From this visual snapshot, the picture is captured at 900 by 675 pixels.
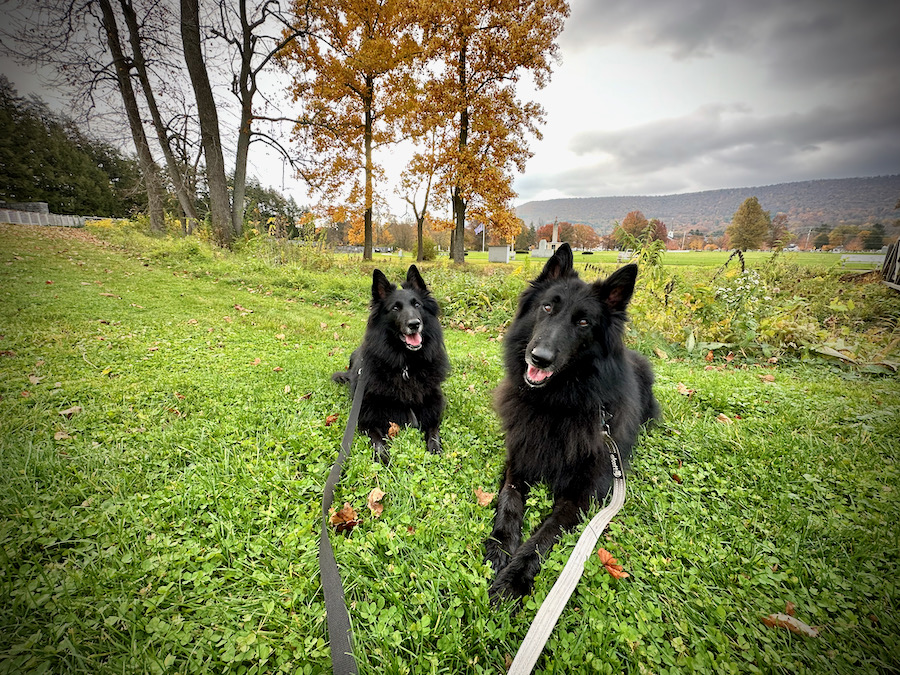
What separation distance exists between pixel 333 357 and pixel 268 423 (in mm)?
2327

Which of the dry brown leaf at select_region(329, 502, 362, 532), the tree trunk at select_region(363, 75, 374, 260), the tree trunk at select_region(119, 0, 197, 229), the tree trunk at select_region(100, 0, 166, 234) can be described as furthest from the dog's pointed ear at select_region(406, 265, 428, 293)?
the tree trunk at select_region(363, 75, 374, 260)

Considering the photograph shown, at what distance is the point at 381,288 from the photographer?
3863 millimetres

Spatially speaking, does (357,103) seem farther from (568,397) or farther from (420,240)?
(568,397)

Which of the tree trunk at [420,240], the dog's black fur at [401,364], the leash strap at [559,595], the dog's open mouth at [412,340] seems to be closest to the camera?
the leash strap at [559,595]

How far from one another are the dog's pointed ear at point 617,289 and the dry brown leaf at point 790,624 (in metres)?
1.82

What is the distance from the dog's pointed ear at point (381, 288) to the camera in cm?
376

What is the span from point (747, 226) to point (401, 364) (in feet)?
159

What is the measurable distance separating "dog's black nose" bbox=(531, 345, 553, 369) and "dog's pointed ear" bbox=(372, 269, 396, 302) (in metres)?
2.22

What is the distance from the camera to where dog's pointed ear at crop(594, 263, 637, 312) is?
233 cm

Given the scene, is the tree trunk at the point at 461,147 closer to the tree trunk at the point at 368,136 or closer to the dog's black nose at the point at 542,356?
the tree trunk at the point at 368,136

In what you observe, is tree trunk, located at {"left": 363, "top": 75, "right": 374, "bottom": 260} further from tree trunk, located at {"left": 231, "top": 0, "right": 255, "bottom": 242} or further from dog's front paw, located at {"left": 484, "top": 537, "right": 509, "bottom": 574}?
dog's front paw, located at {"left": 484, "top": 537, "right": 509, "bottom": 574}

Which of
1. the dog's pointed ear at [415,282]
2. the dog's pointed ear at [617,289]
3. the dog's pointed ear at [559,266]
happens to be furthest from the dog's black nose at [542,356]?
the dog's pointed ear at [415,282]

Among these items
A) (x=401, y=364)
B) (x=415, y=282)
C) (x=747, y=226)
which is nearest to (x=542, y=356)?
Result: (x=401, y=364)

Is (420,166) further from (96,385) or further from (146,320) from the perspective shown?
(96,385)
